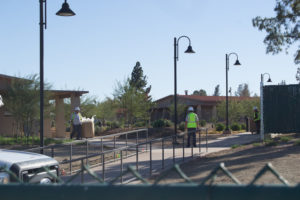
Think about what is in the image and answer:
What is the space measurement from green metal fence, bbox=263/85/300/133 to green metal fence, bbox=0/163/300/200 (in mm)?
16271

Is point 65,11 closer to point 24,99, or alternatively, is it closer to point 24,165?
point 24,165

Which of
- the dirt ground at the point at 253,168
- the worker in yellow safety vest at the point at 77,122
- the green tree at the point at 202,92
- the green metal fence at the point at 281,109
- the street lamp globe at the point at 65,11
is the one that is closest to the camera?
the dirt ground at the point at 253,168

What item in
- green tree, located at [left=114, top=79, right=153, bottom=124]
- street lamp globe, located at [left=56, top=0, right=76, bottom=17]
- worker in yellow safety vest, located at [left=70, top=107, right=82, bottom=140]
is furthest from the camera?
green tree, located at [left=114, top=79, right=153, bottom=124]

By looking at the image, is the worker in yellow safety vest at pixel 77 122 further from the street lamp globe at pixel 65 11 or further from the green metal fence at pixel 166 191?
the green metal fence at pixel 166 191

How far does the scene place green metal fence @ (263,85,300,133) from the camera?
18.4m

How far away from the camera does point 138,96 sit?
3666cm

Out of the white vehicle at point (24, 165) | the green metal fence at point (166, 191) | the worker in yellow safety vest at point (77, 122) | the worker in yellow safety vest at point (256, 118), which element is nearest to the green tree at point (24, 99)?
the worker in yellow safety vest at point (77, 122)

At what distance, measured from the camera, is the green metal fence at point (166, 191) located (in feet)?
8.79

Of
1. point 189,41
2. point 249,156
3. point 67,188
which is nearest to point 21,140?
point 189,41

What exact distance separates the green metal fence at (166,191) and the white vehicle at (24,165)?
270cm

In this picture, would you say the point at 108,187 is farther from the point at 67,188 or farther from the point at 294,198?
the point at 294,198

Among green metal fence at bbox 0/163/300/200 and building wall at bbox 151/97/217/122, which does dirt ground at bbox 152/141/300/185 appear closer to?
green metal fence at bbox 0/163/300/200

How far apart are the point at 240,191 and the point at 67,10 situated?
35.0ft

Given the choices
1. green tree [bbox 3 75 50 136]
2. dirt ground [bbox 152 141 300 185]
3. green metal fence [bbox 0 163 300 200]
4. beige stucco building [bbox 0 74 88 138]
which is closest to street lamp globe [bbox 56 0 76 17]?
dirt ground [bbox 152 141 300 185]
